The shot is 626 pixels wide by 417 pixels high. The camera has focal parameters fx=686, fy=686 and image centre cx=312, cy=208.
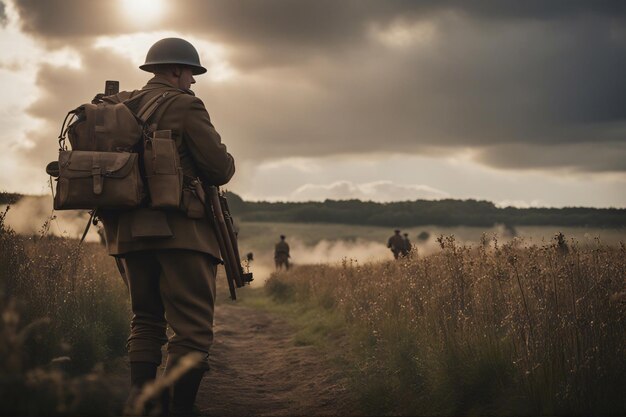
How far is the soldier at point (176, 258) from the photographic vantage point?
464 cm

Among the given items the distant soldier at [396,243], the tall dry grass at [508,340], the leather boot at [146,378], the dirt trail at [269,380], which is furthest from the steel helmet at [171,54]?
the distant soldier at [396,243]

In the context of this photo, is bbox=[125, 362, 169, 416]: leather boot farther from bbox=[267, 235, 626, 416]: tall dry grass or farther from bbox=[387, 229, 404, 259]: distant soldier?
bbox=[387, 229, 404, 259]: distant soldier

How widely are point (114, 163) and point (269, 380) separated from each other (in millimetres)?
3426

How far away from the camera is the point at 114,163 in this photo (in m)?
4.50

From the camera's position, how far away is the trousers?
15.4 feet

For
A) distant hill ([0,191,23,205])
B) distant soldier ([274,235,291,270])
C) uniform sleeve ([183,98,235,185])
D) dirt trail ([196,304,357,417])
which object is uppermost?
uniform sleeve ([183,98,235,185])

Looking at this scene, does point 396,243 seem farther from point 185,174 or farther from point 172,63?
point 185,174

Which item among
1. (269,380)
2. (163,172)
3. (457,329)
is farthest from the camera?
(269,380)

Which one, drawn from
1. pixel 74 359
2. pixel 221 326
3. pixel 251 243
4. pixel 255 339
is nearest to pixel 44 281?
pixel 74 359

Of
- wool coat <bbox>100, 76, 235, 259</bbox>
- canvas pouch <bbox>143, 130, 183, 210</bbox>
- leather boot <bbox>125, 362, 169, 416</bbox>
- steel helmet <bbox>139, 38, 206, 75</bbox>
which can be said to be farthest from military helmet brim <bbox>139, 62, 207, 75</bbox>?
leather boot <bbox>125, 362, 169, 416</bbox>

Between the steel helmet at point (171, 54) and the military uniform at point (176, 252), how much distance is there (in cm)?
23

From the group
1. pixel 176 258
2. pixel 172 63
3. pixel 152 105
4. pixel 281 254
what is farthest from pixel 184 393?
pixel 281 254

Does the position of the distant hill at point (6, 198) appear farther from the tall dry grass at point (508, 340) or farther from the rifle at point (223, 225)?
the tall dry grass at point (508, 340)

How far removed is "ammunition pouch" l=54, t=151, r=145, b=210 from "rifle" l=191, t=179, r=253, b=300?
485 millimetres
